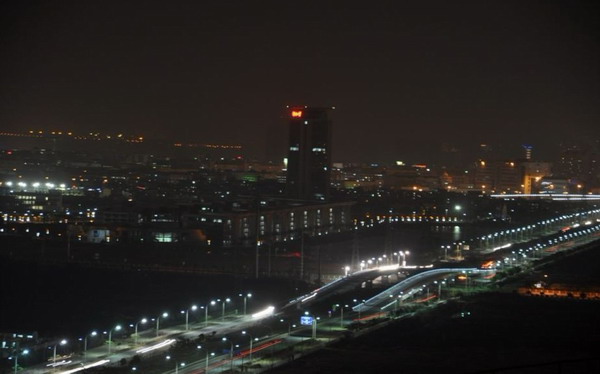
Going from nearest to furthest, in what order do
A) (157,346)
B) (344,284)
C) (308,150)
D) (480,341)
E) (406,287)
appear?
1. (157,346)
2. (480,341)
3. (344,284)
4. (406,287)
5. (308,150)

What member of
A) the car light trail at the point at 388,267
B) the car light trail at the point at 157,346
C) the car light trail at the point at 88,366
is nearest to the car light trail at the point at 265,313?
the car light trail at the point at 157,346

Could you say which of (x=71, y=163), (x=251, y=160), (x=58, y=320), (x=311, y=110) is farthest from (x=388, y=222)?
(x=251, y=160)

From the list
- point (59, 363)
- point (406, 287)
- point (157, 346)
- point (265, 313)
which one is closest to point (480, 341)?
point (265, 313)

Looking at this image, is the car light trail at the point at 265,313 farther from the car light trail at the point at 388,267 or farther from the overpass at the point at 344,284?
the car light trail at the point at 388,267

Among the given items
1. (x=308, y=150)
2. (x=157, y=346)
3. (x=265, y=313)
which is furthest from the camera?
(x=308, y=150)

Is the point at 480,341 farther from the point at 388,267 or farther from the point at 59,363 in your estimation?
the point at 388,267

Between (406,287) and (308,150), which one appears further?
(308,150)

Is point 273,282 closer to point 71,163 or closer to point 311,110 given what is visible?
point 311,110

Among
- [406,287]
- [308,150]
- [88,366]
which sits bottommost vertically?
[88,366]
